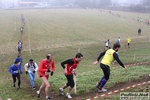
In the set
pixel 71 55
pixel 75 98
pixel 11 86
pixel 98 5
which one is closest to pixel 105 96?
pixel 75 98

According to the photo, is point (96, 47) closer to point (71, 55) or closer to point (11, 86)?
point (71, 55)

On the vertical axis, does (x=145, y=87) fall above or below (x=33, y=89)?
above

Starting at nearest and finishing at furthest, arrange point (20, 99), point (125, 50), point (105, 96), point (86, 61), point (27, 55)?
1. point (105, 96)
2. point (20, 99)
3. point (86, 61)
4. point (27, 55)
5. point (125, 50)

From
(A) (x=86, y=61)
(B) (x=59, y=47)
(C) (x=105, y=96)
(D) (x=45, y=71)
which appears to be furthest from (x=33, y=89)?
(B) (x=59, y=47)

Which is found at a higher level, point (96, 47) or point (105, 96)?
point (105, 96)

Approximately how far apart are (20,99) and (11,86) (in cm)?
312

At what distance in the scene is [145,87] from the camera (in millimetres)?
9227

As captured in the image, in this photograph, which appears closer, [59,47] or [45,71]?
[45,71]

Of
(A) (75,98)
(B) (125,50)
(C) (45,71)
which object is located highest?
(C) (45,71)

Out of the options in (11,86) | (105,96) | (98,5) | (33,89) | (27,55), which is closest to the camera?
(105,96)

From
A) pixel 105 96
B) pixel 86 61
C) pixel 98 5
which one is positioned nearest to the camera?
pixel 105 96

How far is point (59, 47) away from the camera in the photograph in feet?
98.7

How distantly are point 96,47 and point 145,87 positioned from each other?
2095cm

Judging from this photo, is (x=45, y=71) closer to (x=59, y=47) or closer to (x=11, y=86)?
(x=11, y=86)
